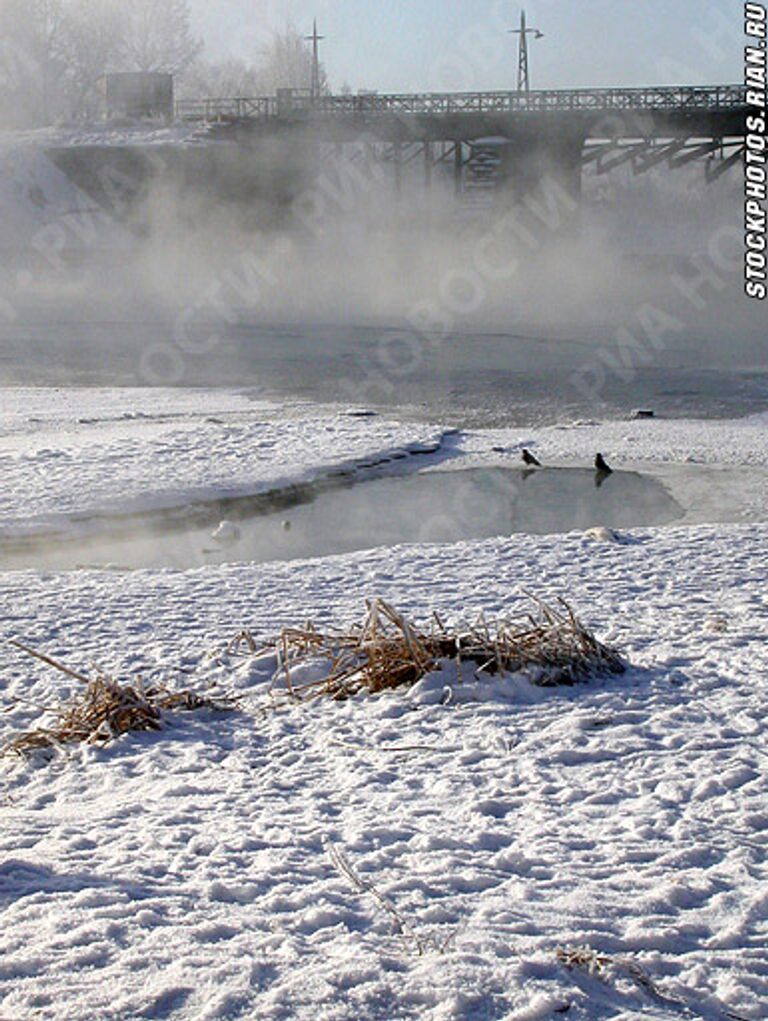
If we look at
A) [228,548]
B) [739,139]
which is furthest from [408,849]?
[739,139]

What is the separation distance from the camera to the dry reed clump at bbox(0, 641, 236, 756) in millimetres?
5555

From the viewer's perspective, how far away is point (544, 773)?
5.05 metres

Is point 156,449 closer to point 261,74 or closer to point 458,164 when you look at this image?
point 458,164

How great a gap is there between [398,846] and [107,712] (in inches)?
77.0

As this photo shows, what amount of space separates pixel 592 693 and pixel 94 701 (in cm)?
219

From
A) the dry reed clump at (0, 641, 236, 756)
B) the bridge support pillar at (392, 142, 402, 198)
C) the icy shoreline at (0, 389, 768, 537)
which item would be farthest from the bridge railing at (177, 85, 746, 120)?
the dry reed clump at (0, 641, 236, 756)

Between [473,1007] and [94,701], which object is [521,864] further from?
[94,701]

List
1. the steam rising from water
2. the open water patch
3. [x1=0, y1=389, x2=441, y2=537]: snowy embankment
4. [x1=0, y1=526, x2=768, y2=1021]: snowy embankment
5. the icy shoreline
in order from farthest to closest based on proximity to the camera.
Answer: the steam rising from water → the icy shoreline → [x1=0, y1=389, x2=441, y2=537]: snowy embankment → the open water patch → [x1=0, y1=526, x2=768, y2=1021]: snowy embankment

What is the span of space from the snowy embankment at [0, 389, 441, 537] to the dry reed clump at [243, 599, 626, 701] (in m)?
5.36

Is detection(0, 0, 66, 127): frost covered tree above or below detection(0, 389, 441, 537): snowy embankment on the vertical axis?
above

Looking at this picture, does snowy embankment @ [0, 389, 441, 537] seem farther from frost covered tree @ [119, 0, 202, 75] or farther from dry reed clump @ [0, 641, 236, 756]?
frost covered tree @ [119, 0, 202, 75]

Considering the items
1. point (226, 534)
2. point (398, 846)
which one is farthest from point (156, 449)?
point (398, 846)

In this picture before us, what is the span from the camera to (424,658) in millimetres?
6168

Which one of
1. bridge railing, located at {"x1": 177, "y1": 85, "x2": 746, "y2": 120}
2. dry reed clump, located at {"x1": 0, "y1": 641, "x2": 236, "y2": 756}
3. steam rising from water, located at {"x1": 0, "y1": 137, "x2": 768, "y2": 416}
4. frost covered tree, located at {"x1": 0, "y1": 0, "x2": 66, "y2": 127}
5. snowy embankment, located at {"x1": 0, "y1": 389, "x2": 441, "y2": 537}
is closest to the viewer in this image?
dry reed clump, located at {"x1": 0, "y1": 641, "x2": 236, "y2": 756}
